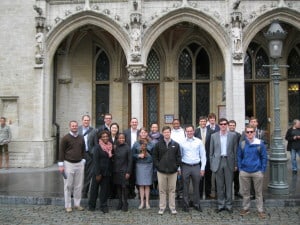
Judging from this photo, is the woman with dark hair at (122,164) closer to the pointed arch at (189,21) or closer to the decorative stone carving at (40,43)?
the pointed arch at (189,21)

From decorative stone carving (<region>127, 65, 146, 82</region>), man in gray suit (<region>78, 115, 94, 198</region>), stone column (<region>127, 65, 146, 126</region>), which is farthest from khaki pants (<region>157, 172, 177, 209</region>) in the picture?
decorative stone carving (<region>127, 65, 146, 82</region>)

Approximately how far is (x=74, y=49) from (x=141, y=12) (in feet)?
12.0

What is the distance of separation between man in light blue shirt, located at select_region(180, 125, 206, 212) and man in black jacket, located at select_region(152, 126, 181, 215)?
222mm

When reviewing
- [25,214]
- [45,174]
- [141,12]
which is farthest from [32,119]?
[25,214]

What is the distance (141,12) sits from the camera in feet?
42.2

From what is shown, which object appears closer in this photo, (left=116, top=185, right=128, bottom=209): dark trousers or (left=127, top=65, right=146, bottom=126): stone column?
(left=116, top=185, right=128, bottom=209): dark trousers

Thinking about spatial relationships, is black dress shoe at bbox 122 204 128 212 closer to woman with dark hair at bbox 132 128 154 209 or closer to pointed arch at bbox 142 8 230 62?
woman with dark hair at bbox 132 128 154 209

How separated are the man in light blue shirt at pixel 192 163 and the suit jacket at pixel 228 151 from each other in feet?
0.69

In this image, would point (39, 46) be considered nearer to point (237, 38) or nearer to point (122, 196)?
point (237, 38)

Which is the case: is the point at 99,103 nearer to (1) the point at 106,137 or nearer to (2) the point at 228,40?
(2) the point at 228,40

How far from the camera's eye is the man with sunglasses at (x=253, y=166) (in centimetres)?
722

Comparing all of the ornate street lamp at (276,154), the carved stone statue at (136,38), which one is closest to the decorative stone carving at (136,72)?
the carved stone statue at (136,38)

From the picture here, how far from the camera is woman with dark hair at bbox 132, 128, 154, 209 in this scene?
765cm

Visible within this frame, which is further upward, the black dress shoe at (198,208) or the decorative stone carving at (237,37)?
the decorative stone carving at (237,37)
